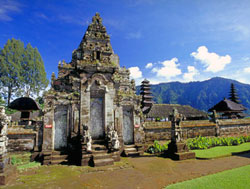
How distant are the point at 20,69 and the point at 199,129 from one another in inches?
1075

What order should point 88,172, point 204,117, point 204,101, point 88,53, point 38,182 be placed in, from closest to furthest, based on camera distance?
point 38,182 → point 88,172 → point 88,53 → point 204,117 → point 204,101

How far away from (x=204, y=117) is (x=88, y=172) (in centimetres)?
2384

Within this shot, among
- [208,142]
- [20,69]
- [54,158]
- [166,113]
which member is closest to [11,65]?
[20,69]

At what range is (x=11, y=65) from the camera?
24469 mm

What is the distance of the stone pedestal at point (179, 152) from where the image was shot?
375 inches

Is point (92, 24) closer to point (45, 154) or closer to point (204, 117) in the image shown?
point (45, 154)

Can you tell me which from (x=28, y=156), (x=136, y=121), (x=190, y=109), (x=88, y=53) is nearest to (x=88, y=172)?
(x=28, y=156)

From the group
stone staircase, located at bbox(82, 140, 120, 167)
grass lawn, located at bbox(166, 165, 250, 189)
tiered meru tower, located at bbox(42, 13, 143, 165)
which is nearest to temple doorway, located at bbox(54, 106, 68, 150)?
tiered meru tower, located at bbox(42, 13, 143, 165)

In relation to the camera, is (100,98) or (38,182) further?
(100,98)

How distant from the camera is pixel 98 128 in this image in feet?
37.7

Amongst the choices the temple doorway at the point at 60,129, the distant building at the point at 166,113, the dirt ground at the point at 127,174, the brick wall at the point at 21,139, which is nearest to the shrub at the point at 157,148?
the dirt ground at the point at 127,174

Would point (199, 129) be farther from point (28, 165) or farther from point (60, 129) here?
point (28, 165)

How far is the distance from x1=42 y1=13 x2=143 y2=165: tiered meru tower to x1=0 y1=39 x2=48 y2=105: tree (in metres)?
16.8

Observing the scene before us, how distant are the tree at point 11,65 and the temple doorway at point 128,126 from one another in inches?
852
